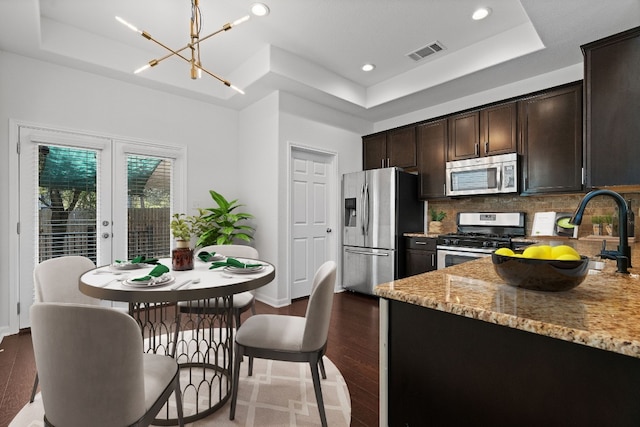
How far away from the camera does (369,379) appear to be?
221 cm

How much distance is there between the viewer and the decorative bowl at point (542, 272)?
838 millimetres

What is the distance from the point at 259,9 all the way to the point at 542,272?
10.1ft

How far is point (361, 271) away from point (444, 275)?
10.8 feet

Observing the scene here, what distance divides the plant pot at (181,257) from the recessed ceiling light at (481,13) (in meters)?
3.26

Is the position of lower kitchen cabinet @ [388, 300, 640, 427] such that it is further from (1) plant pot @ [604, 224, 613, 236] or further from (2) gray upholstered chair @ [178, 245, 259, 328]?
(1) plant pot @ [604, 224, 613, 236]

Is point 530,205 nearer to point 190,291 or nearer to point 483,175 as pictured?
point 483,175

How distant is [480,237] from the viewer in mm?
3520

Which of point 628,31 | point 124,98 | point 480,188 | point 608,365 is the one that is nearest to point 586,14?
point 628,31

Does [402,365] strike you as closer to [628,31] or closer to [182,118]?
[628,31]

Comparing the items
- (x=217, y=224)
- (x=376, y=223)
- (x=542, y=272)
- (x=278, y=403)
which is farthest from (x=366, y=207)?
(x=542, y=272)

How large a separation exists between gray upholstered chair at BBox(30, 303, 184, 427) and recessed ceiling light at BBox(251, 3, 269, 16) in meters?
2.82

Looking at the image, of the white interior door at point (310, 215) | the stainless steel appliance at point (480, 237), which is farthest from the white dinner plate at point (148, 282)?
the stainless steel appliance at point (480, 237)

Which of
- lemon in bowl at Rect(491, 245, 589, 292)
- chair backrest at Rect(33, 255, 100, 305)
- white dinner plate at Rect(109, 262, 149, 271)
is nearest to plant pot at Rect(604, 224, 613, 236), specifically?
lemon in bowl at Rect(491, 245, 589, 292)

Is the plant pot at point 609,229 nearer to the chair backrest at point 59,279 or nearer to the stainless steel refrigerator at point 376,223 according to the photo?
the stainless steel refrigerator at point 376,223
